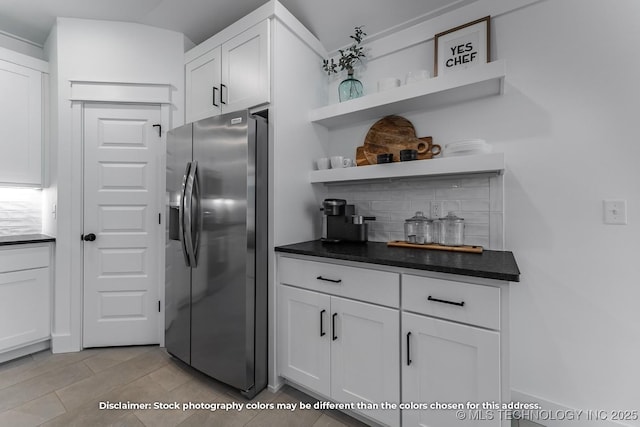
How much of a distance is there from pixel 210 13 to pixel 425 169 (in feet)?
6.97

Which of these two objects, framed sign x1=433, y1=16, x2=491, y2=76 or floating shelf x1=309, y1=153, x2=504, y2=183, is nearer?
floating shelf x1=309, y1=153, x2=504, y2=183

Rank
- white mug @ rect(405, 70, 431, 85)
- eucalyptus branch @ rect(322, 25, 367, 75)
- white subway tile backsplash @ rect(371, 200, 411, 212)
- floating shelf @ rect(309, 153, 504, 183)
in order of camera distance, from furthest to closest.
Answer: eucalyptus branch @ rect(322, 25, 367, 75), white subway tile backsplash @ rect(371, 200, 411, 212), white mug @ rect(405, 70, 431, 85), floating shelf @ rect(309, 153, 504, 183)

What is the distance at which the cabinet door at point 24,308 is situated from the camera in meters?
2.14

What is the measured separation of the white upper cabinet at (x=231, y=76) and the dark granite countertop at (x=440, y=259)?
3.63 feet

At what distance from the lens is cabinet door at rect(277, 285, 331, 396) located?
1.64m

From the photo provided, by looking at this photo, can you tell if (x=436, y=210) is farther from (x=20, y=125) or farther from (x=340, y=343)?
(x=20, y=125)

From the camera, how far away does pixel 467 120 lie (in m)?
1.83

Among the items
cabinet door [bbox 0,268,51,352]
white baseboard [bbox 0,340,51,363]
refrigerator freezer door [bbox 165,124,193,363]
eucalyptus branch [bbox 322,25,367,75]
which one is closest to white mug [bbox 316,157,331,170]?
eucalyptus branch [bbox 322,25,367,75]

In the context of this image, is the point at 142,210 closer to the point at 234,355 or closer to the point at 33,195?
the point at 33,195

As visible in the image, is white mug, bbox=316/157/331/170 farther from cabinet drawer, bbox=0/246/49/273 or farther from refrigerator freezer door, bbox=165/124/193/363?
cabinet drawer, bbox=0/246/49/273

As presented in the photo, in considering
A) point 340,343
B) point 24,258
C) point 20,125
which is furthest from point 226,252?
point 20,125

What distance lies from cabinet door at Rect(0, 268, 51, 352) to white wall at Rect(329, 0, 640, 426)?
11.4 ft

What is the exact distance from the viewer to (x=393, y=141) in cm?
209

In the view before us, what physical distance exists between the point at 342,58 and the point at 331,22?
0.28 meters
